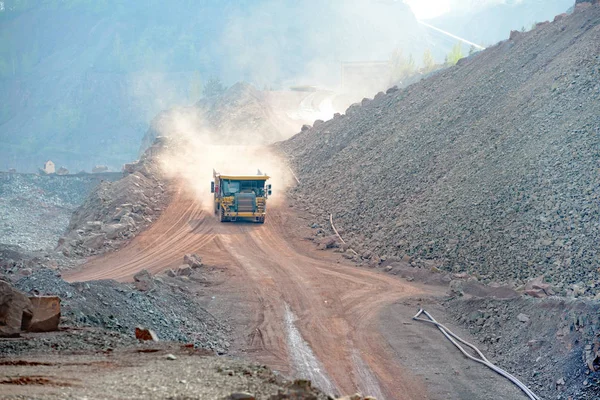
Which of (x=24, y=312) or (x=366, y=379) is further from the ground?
(x=24, y=312)

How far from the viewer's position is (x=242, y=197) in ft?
109

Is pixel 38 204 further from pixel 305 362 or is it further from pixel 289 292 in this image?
pixel 305 362

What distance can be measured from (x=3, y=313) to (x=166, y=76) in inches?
5351

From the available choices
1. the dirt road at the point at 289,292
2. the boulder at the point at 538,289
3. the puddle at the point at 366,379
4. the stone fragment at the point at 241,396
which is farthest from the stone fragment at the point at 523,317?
the stone fragment at the point at 241,396

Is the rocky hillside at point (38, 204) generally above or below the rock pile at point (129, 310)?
above

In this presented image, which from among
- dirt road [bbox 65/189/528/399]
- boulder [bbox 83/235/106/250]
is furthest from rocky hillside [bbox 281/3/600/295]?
boulder [bbox 83/235/106/250]

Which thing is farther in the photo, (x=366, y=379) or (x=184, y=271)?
(x=184, y=271)

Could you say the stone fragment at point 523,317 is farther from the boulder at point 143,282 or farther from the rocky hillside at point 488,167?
the boulder at point 143,282

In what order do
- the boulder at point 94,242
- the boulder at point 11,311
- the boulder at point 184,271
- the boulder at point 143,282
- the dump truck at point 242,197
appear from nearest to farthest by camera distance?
the boulder at point 11,311
the boulder at point 143,282
the boulder at point 184,271
the boulder at point 94,242
the dump truck at point 242,197

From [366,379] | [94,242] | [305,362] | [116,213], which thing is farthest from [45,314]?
[116,213]

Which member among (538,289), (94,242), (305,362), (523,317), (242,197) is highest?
(242,197)

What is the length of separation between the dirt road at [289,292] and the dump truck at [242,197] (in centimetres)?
64

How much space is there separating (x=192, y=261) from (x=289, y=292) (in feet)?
16.1

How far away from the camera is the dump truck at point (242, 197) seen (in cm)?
3322
